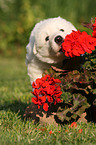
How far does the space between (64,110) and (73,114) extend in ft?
0.36

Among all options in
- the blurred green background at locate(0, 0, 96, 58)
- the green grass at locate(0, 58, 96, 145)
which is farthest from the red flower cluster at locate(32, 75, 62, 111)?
Result: the blurred green background at locate(0, 0, 96, 58)

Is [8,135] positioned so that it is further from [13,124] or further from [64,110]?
[64,110]

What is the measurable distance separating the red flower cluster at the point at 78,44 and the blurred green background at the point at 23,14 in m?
9.50

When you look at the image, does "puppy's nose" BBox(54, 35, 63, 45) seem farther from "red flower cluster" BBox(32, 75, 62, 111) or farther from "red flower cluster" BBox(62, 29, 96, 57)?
"red flower cluster" BBox(32, 75, 62, 111)

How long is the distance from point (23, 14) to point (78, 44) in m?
10.4

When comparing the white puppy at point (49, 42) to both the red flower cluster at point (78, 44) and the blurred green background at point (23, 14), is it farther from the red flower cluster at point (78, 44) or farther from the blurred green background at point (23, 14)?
the blurred green background at point (23, 14)

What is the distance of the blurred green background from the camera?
39.1 ft

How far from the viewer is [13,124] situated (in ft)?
8.52

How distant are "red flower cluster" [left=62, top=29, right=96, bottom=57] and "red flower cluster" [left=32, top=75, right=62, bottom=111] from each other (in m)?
0.34

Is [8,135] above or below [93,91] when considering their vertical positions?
below

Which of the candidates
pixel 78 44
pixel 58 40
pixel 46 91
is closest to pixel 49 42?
pixel 58 40

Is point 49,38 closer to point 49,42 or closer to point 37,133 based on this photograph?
point 49,42

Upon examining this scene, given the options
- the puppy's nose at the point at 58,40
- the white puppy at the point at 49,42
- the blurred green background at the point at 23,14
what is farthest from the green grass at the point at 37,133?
the blurred green background at the point at 23,14

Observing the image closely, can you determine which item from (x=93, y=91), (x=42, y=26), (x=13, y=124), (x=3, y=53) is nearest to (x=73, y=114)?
(x=93, y=91)
